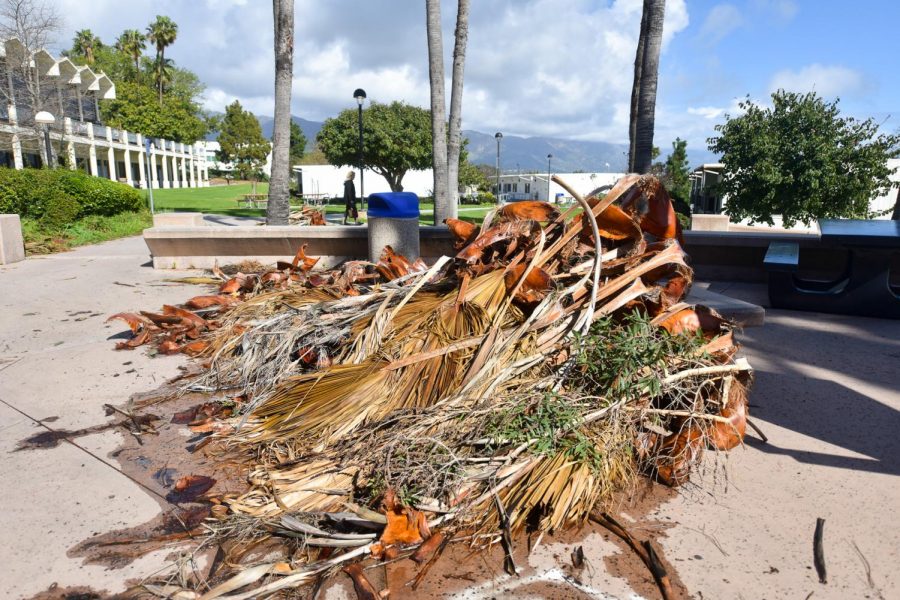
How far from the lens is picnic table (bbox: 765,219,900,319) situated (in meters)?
6.27

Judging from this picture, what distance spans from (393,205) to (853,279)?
556 centimetres

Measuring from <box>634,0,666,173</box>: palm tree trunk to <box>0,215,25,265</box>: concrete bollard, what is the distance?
1109 centimetres

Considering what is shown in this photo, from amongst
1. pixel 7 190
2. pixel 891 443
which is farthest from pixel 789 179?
pixel 7 190

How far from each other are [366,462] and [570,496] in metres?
1.00

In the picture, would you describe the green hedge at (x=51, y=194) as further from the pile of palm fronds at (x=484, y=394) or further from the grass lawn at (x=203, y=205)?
the pile of palm fronds at (x=484, y=394)

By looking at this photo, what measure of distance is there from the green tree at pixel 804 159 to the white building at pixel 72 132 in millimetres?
18657

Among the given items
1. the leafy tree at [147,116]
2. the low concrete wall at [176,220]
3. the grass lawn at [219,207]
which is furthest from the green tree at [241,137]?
the low concrete wall at [176,220]

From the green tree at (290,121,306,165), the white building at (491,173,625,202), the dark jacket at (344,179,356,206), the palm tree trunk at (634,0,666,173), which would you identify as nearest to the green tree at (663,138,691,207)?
the white building at (491,173,625,202)

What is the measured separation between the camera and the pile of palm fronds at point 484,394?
260cm

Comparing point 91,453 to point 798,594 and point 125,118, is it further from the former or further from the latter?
point 125,118

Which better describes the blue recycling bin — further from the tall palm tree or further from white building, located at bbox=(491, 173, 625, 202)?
white building, located at bbox=(491, 173, 625, 202)

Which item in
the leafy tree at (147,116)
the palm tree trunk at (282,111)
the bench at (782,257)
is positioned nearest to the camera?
the bench at (782,257)

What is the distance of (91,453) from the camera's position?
3.48 meters

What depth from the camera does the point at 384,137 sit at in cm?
4016
